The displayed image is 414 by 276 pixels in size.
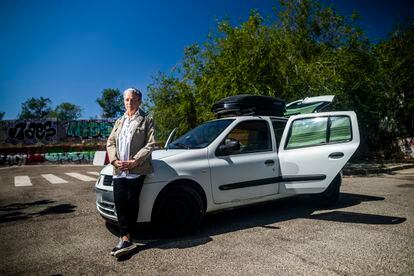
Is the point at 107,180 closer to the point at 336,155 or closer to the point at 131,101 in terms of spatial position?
the point at 131,101

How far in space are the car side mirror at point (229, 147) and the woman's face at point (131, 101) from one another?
4.53ft

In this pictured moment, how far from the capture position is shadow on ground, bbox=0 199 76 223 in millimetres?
5325

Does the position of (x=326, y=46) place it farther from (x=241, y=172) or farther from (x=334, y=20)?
(x=241, y=172)

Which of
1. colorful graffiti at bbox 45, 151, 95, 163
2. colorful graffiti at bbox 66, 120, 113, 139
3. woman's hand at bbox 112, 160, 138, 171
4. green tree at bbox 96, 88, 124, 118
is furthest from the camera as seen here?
green tree at bbox 96, 88, 124, 118

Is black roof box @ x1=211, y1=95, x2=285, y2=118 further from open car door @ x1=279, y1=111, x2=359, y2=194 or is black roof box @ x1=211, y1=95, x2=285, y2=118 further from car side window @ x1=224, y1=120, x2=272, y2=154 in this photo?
open car door @ x1=279, y1=111, x2=359, y2=194

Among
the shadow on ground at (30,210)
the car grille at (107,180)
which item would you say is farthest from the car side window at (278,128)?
the shadow on ground at (30,210)

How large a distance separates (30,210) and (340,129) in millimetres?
6041

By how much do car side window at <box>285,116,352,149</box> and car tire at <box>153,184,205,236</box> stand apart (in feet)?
6.33

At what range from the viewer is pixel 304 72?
1353 centimetres

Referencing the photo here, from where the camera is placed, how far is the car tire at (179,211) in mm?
3807

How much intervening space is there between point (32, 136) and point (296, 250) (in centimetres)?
2641

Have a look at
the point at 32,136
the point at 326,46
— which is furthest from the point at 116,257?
the point at 32,136

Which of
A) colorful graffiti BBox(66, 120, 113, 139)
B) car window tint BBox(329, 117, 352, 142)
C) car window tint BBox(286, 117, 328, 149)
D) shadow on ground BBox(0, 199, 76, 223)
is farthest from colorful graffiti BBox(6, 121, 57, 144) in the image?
car window tint BBox(329, 117, 352, 142)

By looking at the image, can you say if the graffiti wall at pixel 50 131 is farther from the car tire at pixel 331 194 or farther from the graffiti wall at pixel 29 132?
the car tire at pixel 331 194
